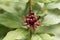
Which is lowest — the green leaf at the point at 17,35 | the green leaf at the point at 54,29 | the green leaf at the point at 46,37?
the green leaf at the point at 54,29

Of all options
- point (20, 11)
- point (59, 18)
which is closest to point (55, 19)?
point (59, 18)

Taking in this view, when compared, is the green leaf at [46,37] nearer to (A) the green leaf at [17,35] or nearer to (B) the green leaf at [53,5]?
(A) the green leaf at [17,35]

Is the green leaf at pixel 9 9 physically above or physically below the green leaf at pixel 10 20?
above

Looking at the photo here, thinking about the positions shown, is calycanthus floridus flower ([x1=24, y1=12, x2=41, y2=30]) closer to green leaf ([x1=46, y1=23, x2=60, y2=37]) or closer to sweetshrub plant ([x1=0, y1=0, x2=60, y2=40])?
sweetshrub plant ([x1=0, y1=0, x2=60, y2=40])

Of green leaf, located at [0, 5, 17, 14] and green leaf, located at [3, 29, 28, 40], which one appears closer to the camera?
green leaf, located at [3, 29, 28, 40]

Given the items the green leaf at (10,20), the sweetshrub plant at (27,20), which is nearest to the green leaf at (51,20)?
the sweetshrub plant at (27,20)

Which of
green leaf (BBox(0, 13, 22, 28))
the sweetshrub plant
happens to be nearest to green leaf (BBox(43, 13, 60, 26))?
the sweetshrub plant

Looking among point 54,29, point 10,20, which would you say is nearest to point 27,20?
point 10,20

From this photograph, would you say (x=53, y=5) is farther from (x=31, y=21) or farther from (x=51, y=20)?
(x=31, y=21)
